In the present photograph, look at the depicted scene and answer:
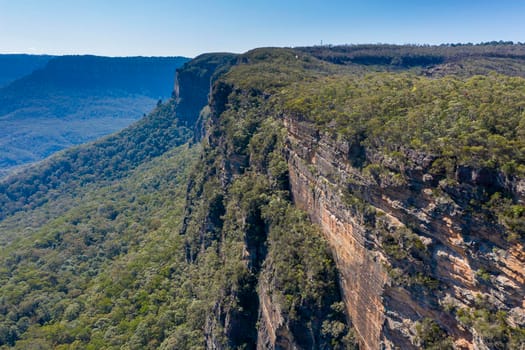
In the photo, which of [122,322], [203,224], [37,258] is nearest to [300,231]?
[203,224]

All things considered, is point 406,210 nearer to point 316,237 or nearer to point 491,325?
point 491,325

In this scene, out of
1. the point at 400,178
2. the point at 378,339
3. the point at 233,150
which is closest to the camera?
the point at 400,178

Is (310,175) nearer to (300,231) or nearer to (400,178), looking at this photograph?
(300,231)

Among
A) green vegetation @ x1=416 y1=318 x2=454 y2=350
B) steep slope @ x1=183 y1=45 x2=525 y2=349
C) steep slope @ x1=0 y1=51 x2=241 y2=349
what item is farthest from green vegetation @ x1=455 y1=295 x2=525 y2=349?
steep slope @ x1=0 y1=51 x2=241 y2=349

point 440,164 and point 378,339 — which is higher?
point 440,164

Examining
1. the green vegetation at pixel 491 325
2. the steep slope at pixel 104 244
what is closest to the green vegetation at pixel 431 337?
the green vegetation at pixel 491 325

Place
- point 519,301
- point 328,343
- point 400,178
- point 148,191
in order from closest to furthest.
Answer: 1. point 519,301
2. point 400,178
3. point 328,343
4. point 148,191

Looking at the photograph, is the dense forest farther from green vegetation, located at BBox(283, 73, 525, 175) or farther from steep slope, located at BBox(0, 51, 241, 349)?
steep slope, located at BBox(0, 51, 241, 349)

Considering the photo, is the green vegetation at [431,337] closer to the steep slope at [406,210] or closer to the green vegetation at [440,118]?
the steep slope at [406,210]
